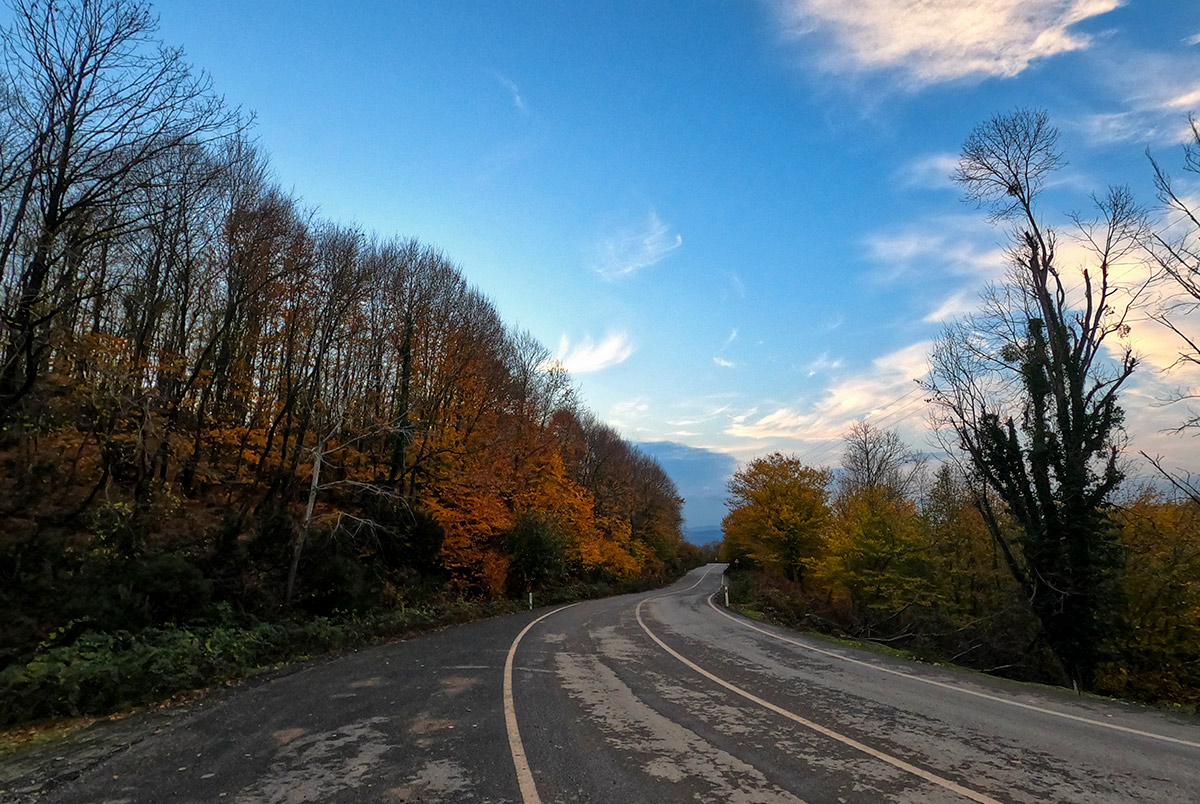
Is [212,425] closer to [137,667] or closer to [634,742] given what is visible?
[137,667]

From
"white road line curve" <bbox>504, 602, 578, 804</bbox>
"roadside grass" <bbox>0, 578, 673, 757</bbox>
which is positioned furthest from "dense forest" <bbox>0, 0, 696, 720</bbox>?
"white road line curve" <bbox>504, 602, 578, 804</bbox>

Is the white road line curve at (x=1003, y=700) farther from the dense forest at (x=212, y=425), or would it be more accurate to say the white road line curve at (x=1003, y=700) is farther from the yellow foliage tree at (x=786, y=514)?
the yellow foliage tree at (x=786, y=514)

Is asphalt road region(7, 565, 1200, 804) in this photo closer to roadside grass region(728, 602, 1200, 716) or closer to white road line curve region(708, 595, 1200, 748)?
white road line curve region(708, 595, 1200, 748)

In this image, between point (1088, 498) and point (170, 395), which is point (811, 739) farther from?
point (170, 395)

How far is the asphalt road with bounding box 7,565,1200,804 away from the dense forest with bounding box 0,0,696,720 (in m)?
3.09

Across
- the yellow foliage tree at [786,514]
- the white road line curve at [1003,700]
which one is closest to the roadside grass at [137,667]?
the white road line curve at [1003,700]

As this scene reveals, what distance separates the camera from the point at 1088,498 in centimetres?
1478

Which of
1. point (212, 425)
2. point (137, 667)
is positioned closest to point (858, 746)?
point (137, 667)

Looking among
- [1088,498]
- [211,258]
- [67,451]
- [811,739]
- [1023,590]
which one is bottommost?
[811,739]

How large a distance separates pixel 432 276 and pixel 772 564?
29352 mm

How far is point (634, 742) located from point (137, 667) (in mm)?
7684

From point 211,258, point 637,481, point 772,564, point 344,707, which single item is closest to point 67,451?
point 211,258

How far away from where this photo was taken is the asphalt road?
489 cm

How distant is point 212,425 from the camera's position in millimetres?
19312
